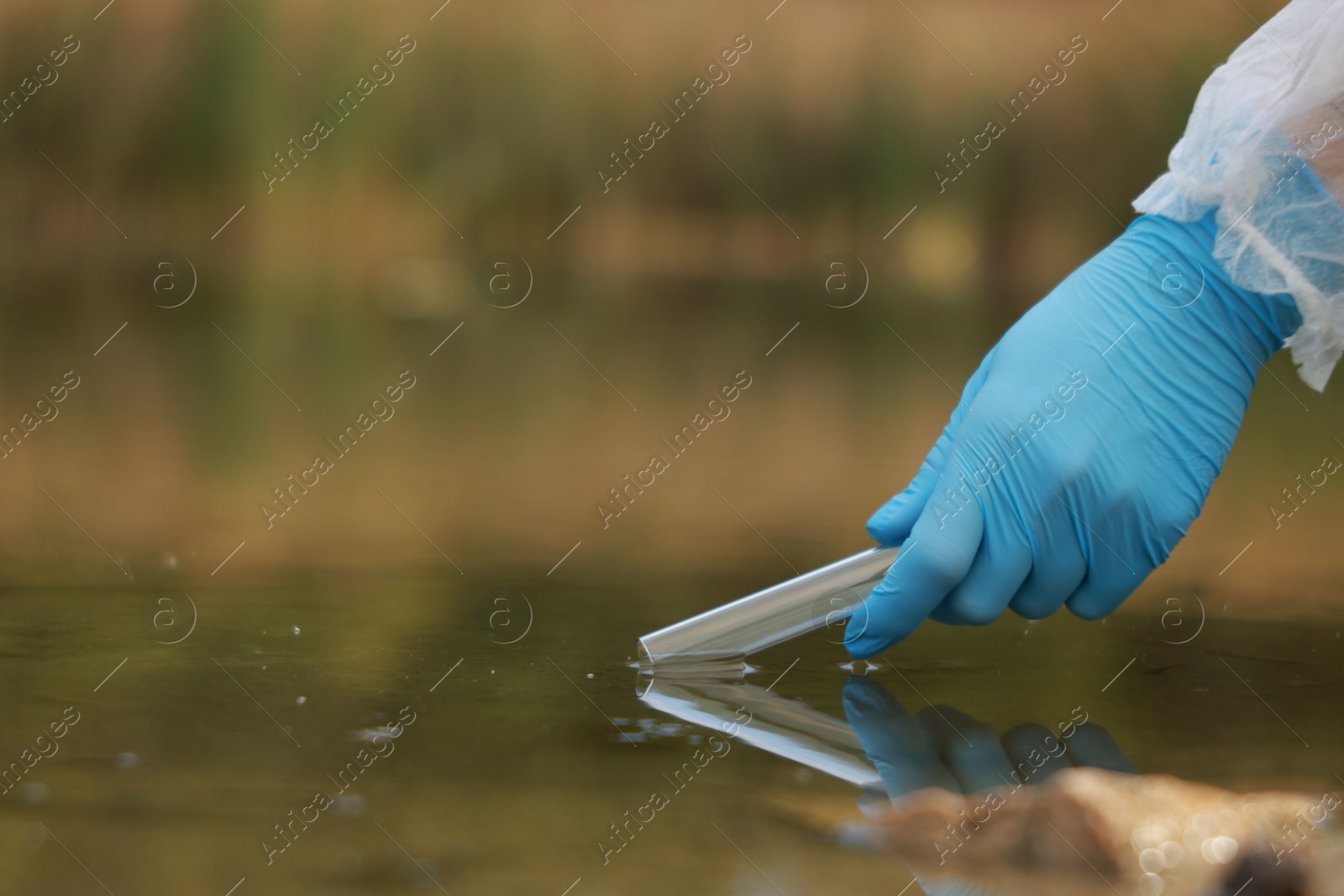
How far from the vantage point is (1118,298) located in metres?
1.28

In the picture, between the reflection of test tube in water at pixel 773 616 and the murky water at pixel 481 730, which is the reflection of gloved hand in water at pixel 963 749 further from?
the reflection of test tube in water at pixel 773 616

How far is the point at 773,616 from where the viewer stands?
48.4 inches

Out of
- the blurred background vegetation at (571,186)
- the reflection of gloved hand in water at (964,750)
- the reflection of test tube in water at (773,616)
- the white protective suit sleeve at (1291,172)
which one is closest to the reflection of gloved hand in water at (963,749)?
the reflection of gloved hand in water at (964,750)

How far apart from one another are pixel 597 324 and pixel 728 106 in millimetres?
1773

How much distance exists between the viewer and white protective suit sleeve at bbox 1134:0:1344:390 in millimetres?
1181

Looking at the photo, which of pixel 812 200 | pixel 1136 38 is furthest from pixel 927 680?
pixel 1136 38

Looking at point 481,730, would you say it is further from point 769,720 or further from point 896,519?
point 896,519

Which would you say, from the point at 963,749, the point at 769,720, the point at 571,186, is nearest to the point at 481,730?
the point at 769,720

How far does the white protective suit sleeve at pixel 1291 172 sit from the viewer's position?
118cm

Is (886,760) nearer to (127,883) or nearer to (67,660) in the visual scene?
(127,883)

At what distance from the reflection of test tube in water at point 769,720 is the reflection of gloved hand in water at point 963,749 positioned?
2 centimetres

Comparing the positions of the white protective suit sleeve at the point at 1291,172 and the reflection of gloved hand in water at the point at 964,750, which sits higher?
the white protective suit sleeve at the point at 1291,172

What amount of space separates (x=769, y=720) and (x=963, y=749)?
163 mm

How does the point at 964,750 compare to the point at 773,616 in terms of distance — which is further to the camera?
the point at 773,616
